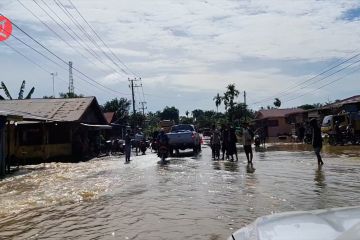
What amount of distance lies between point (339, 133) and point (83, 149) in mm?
17516

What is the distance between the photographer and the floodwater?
8055 millimetres

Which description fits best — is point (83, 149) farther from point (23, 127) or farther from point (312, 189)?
point (312, 189)

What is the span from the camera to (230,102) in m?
86.7

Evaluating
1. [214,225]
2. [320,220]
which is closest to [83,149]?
[214,225]

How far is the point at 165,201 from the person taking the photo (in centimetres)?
1073

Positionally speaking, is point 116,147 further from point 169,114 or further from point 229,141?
point 169,114

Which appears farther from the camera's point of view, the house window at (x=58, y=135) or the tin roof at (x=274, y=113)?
the tin roof at (x=274, y=113)

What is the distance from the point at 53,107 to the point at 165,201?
983 inches

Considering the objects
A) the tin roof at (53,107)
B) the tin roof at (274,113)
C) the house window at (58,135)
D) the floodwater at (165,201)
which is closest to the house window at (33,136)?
the house window at (58,135)

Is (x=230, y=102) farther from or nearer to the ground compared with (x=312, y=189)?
farther from the ground

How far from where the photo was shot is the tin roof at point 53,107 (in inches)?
1249

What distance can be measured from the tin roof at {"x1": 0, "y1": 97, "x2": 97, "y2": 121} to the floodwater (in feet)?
48.8

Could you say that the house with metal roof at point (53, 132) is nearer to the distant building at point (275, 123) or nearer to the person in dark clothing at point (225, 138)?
the person in dark clothing at point (225, 138)

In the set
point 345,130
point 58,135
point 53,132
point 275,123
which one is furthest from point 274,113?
point 53,132
